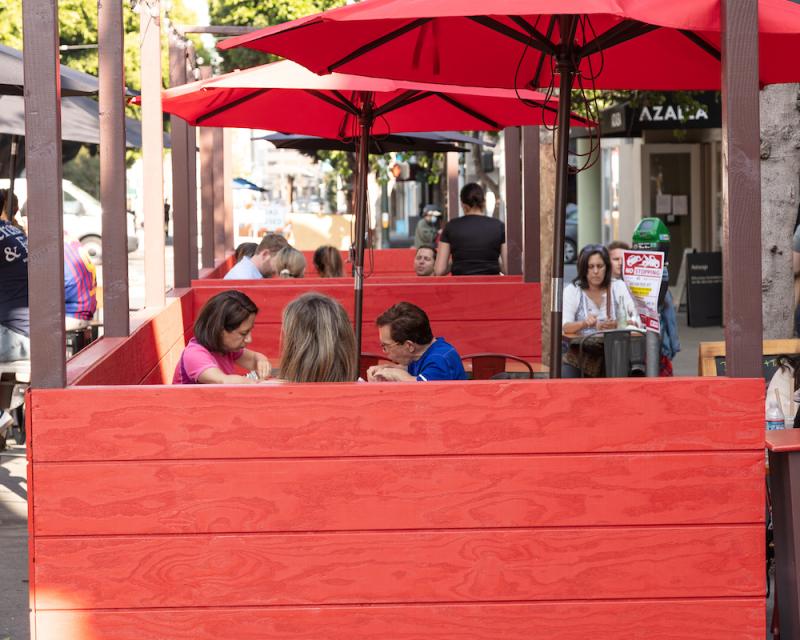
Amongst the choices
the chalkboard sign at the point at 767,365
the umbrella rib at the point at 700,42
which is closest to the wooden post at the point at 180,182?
the chalkboard sign at the point at 767,365

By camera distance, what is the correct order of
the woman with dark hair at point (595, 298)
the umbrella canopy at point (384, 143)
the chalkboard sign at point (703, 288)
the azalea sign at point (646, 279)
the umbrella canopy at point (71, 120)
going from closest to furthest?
the azalea sign at point (646, 279), the woman with dark hair at point (595, 298), the umbrella canopy at point (71, 120), the umbrella canopy at point (384, 143), the chalkboard sign at point (703, 288)

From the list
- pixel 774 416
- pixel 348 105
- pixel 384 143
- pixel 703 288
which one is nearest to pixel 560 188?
pixel 774 416

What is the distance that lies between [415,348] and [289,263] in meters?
4.77

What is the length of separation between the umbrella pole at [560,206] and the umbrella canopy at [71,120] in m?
5.44

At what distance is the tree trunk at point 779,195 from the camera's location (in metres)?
7.87

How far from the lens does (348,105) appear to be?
28.2 feet

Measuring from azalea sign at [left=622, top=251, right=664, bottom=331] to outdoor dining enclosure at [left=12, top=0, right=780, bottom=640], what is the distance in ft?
14.6

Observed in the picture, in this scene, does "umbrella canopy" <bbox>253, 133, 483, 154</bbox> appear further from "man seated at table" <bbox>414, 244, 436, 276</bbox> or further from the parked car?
the parked car

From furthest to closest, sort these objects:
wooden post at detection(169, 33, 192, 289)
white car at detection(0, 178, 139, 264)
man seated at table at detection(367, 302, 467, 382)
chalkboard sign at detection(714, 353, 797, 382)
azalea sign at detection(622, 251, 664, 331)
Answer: white car at detection(0, 178, 139, 264) < wooden post at detection(169, 33, 192, 289) < azalea sign at detection(622, 251, 664, 331) < chalkboard sign at detection(714, 353, 797, 382) < man seated at table at detection(367, 302, 467, 382)

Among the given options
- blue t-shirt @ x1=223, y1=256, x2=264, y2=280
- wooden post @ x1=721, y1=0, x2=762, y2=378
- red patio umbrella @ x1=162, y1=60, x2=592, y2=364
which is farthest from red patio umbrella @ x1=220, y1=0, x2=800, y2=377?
blue t-shirt @ x1=223, y1=256, x2=264, y2=280

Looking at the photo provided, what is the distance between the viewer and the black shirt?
1127 centimetres

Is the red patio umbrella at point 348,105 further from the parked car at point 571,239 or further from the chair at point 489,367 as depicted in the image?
the parked car at point 571,239

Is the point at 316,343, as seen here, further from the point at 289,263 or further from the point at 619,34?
the point at 289,263

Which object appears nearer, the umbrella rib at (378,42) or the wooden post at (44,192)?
the wooden post at (44,192)
